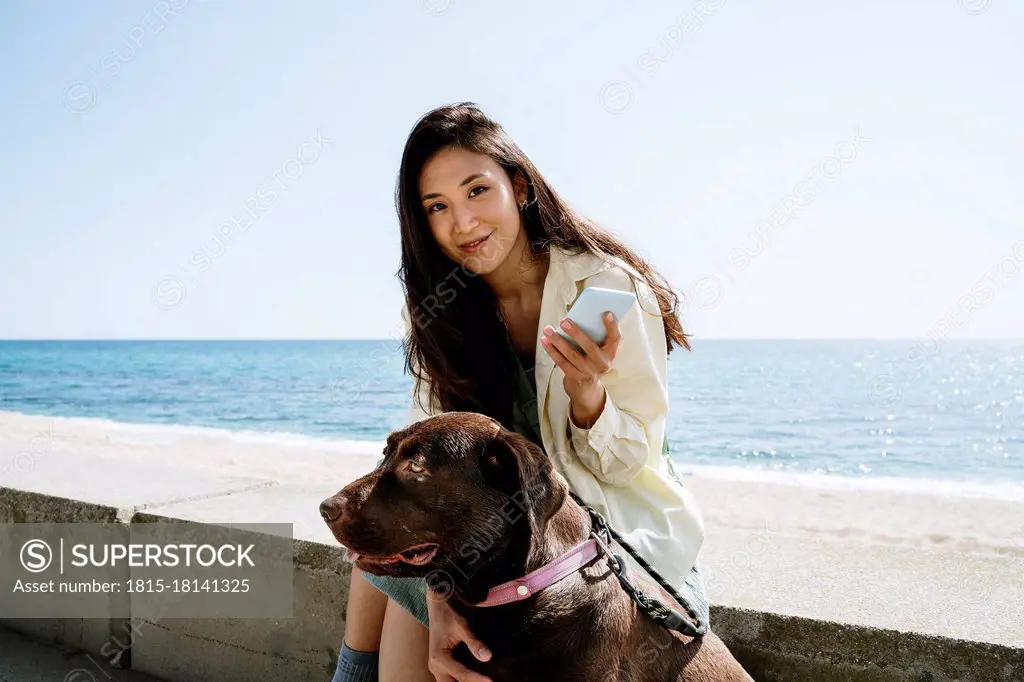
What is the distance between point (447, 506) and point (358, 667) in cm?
94

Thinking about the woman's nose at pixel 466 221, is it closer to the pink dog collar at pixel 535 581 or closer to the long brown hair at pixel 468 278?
the long brown hair at pixel 468 278

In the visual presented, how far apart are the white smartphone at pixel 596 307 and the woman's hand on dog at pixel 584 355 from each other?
0.02 m

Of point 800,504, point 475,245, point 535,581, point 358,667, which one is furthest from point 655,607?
point 800,504

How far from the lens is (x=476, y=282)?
3072 millimetres

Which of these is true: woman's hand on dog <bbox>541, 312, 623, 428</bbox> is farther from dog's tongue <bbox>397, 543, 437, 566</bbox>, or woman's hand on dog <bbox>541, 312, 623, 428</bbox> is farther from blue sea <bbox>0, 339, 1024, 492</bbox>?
blue sea <bbox>0, 339, 1024, 492</bbox>

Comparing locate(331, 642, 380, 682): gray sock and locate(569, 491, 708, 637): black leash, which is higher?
locate(569, 491, 708, 637): black leash

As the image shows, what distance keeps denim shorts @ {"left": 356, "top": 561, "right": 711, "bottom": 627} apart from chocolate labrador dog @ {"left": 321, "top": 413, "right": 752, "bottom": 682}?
0.91 ft

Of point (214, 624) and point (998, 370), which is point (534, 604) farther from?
point (998, 370)

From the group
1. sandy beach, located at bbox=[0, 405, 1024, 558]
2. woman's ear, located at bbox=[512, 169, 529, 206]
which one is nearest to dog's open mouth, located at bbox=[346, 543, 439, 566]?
woman's ear, located at bbox=[512, 169, 529, 206]

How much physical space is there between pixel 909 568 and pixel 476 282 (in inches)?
74.9

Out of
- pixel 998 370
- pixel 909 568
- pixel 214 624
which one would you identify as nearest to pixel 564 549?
pixel 909 568

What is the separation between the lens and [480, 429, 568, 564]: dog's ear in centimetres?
183

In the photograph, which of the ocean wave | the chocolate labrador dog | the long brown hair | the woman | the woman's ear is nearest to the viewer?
the chocolate labrador dog

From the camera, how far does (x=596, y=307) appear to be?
210cm
